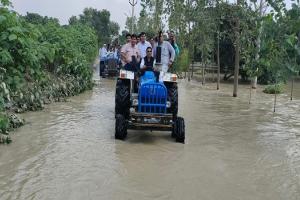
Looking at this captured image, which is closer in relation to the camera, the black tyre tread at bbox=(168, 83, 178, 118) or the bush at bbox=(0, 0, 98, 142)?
the bush at bbox=(0, 0, 98, 142)

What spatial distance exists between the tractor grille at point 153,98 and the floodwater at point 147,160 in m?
0.71

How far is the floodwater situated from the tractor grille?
708mm

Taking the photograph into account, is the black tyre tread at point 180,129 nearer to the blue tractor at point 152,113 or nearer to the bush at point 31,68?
the blue tractor at point 152,113

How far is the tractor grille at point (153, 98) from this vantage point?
972 cm

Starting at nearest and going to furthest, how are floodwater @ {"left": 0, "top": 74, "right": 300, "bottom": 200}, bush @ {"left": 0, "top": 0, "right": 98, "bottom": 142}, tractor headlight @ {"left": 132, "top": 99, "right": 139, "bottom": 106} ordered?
floodwater @ {"left": 0, "top": 74, "right": 300, "bottom": 200}
bush @ {"left": 0, "top": 0, "right": 98, "bottom": 142}
tractor headlight @ {"left": 132, "top": 99, "right": 139, "bottom": 106}

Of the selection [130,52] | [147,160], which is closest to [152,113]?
[147,160]

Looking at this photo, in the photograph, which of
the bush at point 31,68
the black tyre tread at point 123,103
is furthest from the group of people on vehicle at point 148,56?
the bush at point 31,68

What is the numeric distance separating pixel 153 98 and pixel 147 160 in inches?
67.8

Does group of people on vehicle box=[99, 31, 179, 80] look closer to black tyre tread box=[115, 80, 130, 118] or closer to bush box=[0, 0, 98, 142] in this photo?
black tyre tread box=[115, 80, 130, 118]

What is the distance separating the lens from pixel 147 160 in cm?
843

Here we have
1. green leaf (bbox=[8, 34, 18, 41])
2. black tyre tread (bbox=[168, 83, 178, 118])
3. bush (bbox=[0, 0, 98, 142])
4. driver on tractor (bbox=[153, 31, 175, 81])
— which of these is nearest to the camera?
green leaf (bbox=[8, 34, 18, 41])

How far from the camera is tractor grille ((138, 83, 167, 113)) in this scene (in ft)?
31.9

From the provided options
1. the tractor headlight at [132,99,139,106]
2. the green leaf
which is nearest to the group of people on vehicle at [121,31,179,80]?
the tractor headlight at [132,99,139,106]

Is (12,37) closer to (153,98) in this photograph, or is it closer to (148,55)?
(153,98)
